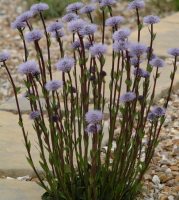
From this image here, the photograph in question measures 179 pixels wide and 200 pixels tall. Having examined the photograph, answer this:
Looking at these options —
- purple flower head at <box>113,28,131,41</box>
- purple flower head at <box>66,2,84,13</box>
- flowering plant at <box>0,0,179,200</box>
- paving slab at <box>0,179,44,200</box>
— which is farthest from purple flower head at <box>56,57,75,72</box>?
paving slab at <box>0,179,44,200</box>

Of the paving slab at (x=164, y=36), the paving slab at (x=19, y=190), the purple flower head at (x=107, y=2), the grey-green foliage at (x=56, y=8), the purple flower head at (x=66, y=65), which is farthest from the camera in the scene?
the grey-green foliage at (x=56, y=8)

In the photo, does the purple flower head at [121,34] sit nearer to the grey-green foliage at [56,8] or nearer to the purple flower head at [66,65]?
the purple flower head at [66,65]

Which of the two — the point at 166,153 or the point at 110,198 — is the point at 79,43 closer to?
the point at 110,198

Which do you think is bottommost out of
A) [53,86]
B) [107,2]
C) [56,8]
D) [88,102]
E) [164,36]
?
[56,8]

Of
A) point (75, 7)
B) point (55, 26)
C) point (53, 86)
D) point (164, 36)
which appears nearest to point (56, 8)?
point (164, 36)

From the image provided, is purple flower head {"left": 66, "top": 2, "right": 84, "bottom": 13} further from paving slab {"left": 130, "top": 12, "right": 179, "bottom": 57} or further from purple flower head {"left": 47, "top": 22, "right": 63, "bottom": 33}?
paving slab {"left": 130, "top": 12, "right": 179, "bottom": 57}

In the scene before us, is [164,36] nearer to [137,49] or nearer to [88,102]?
[88,102]

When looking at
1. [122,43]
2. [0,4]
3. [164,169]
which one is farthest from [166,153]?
[0,4]

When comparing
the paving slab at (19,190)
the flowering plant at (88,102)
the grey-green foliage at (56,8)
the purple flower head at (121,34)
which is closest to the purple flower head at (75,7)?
the flowering plant at (88,102)
